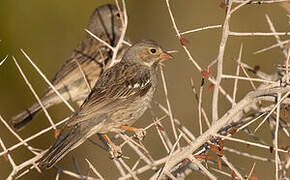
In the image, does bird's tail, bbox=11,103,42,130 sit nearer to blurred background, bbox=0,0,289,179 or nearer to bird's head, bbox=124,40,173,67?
bird's head, bbox=124,40,173,67

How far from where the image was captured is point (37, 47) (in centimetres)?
1006

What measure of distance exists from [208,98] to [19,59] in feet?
13.2

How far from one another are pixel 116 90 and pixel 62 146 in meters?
1.35

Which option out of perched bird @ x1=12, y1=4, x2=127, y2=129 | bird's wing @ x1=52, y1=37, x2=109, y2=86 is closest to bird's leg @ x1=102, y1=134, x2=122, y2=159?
perched bird @ x1=12, y1=4, x2=127, y2=129

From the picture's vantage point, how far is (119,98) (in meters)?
6.26

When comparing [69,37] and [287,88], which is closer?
[287,88]

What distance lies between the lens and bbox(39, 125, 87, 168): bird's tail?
16.0 ft

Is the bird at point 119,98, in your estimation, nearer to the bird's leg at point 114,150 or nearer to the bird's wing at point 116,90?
the bird's wing at point 116,90

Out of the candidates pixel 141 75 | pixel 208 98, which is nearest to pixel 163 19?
pixel 208 98

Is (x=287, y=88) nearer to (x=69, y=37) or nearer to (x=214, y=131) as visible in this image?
(x=214, y=131)

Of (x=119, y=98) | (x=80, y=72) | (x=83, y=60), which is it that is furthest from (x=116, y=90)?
(x=83, y=60)

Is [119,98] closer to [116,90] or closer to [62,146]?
[116,90]

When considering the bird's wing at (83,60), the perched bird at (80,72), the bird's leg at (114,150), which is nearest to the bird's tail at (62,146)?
the bird's leg at (114,150)

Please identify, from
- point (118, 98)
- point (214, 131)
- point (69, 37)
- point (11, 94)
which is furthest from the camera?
point (69, 37)
